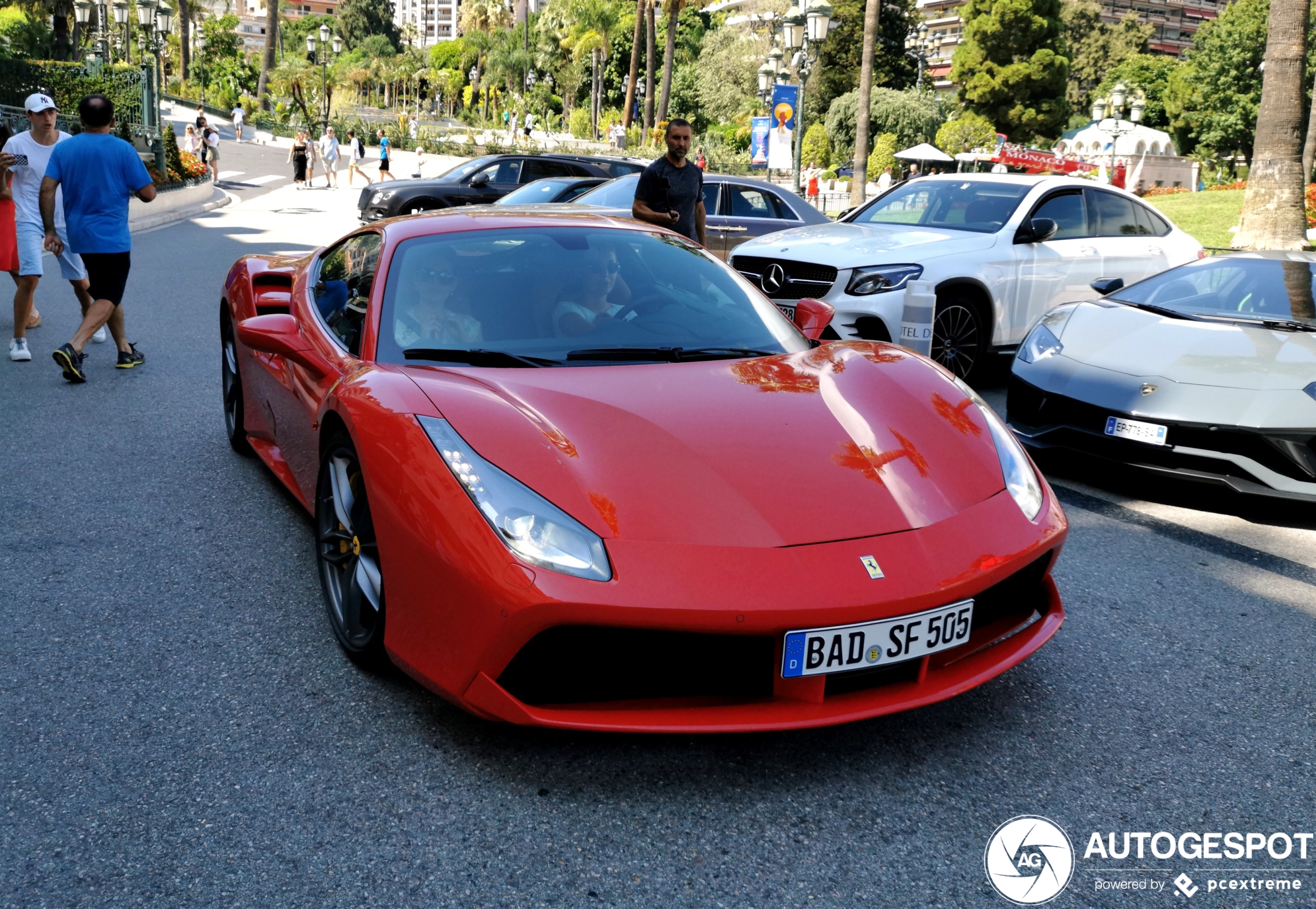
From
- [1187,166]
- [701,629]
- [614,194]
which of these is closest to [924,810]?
[701,629]

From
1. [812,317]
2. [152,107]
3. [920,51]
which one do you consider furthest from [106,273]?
[920,51]

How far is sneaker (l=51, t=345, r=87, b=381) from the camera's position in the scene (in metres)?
7.22

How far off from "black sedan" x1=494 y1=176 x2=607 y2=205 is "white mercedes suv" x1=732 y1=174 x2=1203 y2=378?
6327mm

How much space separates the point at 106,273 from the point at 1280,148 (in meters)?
13.9

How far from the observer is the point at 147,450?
581cm

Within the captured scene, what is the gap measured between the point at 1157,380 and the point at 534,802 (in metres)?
4.16

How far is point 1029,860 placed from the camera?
2521 mm

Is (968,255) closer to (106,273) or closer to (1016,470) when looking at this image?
(1016,470)

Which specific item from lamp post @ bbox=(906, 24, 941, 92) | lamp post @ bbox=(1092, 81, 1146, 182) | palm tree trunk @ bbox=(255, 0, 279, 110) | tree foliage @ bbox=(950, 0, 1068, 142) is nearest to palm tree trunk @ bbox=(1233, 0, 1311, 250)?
lamp post @ bbox=(1092, 81, 1146, 182)

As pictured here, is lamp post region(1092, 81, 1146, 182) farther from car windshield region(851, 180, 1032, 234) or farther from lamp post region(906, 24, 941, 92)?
car windshield region(851, 180, 1032, 234)

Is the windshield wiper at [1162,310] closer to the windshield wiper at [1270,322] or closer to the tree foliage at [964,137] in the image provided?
the windshield wiper at [1270,322]

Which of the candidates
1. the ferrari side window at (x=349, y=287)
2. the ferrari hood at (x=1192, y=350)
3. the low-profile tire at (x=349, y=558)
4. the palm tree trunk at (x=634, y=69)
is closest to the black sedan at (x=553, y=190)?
the ferrari hood at (x=1192, y=350)

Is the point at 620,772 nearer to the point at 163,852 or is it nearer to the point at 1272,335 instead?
the point at 163,852

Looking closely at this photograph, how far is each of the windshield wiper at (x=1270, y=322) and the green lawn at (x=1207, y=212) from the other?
21268 millimetres
